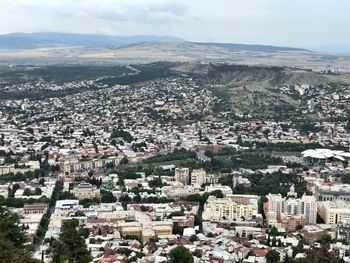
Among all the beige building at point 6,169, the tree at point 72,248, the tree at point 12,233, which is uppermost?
the tree at point 72,248

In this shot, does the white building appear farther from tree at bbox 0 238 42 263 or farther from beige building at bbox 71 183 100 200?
tree at bbox 0 238 42 263

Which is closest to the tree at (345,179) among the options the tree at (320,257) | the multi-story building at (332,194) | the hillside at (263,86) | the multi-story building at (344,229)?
the multi-story building at (332,194)

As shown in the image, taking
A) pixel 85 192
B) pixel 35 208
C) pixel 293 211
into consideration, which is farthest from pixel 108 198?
pixel 293 211

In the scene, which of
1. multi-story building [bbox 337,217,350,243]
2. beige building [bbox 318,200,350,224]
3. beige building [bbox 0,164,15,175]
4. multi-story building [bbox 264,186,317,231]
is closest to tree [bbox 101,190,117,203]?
multi-story building [bbox 264,186,317,231]

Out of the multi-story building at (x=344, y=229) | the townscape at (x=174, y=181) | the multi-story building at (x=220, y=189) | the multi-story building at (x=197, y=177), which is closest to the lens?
the townscape at (x=174, y=181)

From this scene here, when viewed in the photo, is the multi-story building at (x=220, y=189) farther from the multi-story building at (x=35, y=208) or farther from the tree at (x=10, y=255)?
the tree at (x=10, y=255)

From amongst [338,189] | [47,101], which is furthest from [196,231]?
[47,101]
